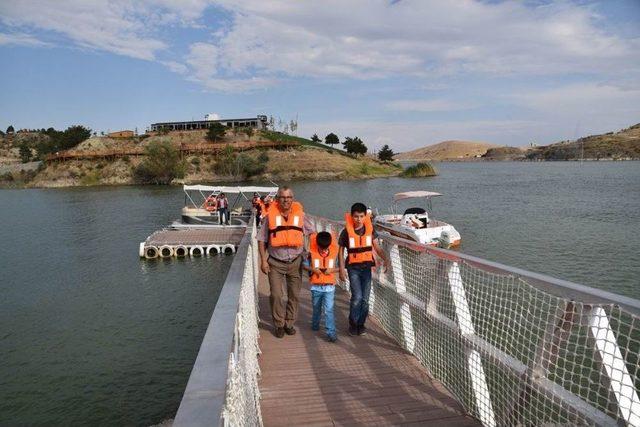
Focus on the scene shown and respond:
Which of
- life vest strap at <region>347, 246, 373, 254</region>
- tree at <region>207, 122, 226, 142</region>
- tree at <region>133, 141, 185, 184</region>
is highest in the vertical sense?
tree at <region>207, 122, 226, 142</region>

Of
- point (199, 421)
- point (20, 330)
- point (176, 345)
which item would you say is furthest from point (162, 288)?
point (199, 421)

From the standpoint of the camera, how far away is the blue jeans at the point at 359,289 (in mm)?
6711

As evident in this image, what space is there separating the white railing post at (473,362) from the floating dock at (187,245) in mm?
20089

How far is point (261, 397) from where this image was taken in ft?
16.6

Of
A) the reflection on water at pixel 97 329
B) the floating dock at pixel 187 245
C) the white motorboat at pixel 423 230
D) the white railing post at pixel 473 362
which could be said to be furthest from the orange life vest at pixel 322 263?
the floating dock at pixel 187 245

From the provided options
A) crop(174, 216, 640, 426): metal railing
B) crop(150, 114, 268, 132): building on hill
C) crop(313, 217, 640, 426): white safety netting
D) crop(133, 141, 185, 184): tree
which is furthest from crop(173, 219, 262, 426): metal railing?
crop(150, 114, 268, 132): building on hill

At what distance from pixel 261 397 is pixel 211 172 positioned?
3807 inches

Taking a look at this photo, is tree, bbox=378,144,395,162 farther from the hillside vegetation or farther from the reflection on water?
the reflection on water

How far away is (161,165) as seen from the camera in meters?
89.3

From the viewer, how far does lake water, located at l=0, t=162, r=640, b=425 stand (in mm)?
10633

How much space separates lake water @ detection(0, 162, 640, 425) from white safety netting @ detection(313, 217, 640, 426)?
249 inches

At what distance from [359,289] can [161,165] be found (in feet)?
292

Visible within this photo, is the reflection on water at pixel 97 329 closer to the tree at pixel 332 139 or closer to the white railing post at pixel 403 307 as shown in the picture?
the white railing post at pixel 403 307

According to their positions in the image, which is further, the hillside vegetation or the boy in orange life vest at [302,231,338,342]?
the hillside vegetation
